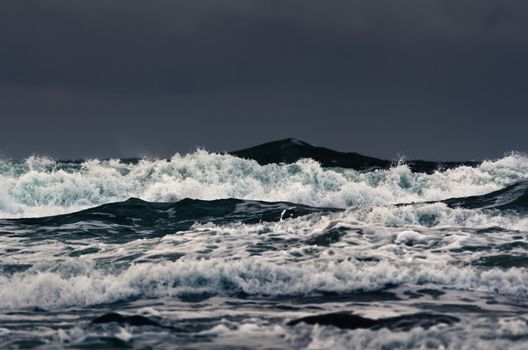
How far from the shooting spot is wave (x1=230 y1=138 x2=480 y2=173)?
48.7 meters

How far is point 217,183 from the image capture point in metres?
36.2

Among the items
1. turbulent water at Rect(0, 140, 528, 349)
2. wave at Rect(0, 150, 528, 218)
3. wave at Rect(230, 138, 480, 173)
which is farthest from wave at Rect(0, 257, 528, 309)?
wave at Rect(230, 138, 480, 173)

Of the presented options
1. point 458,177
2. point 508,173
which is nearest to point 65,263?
point 458,177

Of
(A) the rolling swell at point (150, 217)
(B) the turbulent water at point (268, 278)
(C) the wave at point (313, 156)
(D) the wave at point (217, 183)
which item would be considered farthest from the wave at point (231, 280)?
(C) the wave at point (313, 156)

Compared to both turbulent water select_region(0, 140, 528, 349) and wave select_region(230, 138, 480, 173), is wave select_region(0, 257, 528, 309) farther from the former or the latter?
wave select_region(230, 138, 480, 173)

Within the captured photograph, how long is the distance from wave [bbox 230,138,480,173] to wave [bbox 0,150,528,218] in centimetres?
1027

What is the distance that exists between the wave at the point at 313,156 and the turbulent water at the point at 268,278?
19.7 meters

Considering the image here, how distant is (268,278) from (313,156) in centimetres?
3576

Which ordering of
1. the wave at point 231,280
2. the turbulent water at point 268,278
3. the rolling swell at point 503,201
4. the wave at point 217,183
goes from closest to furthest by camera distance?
1. the turbulent water at point 268,278
2. the wave at point 231,280
3. the rolling swell at point 503,201
4. the wave at point 217,183

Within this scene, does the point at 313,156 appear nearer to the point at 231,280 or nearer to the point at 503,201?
the point at 503,201

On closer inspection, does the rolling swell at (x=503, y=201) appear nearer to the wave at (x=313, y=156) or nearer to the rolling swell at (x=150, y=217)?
the rolling swell at (x=150, y=217)

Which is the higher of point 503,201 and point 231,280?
point 503,201

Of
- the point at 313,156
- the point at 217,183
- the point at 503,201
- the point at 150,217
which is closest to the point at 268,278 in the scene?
the point at 150,217

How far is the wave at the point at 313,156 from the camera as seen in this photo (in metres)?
48.7
